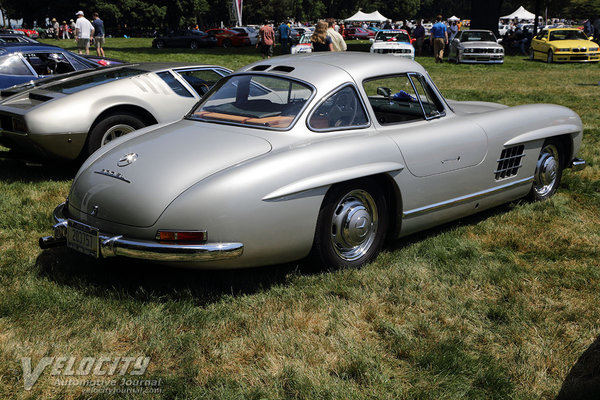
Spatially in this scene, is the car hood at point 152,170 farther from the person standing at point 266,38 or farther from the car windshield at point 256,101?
the person standing at point 266,38

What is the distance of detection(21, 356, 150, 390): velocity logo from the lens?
2811 millimetres

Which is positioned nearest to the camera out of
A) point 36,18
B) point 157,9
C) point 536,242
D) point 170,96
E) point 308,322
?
point 308,322

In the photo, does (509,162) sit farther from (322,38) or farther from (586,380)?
(322,38)

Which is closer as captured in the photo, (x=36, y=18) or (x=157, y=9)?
(x=157, y=9)

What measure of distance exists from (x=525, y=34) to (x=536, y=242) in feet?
94.5

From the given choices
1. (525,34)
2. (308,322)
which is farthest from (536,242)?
(525,34)

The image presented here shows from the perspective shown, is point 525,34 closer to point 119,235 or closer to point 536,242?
point 536,242

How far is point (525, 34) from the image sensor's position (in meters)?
30.3

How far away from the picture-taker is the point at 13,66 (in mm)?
8617

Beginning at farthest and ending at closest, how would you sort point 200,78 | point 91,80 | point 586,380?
point 200,78
point 91,80
point 586,380

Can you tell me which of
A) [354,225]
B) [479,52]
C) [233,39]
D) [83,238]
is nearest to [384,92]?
[354,225]

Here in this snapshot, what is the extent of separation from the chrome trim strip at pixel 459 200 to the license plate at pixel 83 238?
1.99m

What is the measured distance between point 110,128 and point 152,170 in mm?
2921

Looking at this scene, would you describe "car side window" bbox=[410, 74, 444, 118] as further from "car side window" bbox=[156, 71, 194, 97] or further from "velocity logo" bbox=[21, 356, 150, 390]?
"car side window" bbox=[156, 71, 194, 97]
